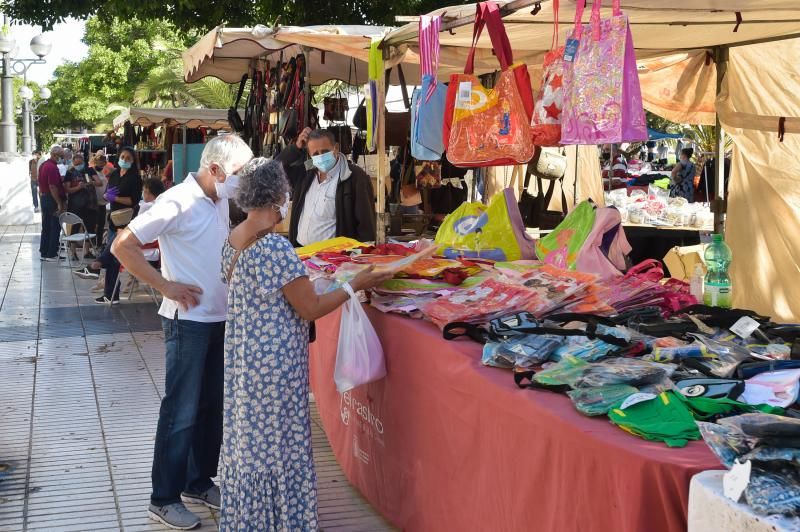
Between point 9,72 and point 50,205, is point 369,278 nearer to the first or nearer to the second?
point 50,205

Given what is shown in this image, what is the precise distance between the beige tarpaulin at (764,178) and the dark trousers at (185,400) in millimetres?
4401

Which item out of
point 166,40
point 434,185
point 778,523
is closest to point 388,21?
point 434,185

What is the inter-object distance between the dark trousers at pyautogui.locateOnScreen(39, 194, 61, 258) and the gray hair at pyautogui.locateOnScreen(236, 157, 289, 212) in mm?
14106

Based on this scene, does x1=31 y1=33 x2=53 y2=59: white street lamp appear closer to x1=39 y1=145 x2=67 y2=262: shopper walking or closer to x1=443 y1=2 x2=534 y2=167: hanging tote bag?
x1=39 y1=145 x2=67 y2=262: shopper walking

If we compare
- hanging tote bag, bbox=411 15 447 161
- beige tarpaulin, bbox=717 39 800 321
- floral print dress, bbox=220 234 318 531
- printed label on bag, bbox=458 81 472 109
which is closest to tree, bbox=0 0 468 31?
beige tarpaulin, bbox=717 39 800 321

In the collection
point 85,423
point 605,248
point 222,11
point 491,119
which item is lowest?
point 85,423

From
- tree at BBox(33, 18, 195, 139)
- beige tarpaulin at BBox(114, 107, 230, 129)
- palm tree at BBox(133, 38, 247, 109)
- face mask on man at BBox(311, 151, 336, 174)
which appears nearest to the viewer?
face mask on man at BBox(311, 151, 336, 174)

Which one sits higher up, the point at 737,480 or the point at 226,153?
the point at 226,153

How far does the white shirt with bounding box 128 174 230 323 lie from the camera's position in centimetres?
431

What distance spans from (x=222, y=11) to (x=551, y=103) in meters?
9.42

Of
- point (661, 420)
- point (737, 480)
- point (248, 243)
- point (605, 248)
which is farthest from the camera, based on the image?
point (605, 248)

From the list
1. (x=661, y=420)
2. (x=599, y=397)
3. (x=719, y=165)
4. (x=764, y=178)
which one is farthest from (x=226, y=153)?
(x=719, y=165)

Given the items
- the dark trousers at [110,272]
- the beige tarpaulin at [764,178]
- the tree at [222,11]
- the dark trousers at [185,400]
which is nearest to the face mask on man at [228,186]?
the dark trousers at [185,400]

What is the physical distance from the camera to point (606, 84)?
3941 mm
